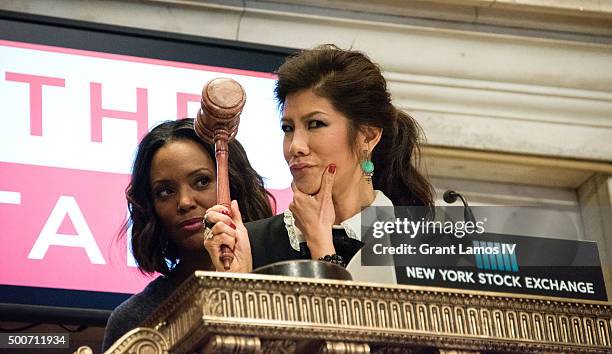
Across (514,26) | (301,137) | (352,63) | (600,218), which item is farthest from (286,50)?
(301,137)

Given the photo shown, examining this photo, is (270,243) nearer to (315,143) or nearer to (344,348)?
(315,143)

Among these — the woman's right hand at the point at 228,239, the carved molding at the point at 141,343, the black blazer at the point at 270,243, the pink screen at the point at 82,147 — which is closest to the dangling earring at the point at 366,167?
the black blazer at the point at 270,243

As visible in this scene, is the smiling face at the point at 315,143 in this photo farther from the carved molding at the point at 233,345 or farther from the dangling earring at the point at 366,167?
the carved molding at the point at 233,345

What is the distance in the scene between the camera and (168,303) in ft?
5.70

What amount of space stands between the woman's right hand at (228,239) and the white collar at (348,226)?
7.2 inches

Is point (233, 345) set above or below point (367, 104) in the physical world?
below

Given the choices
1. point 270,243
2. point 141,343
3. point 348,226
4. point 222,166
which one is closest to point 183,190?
point 270,243

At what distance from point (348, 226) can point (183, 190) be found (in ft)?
3.18

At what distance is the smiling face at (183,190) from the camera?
307 centimetres

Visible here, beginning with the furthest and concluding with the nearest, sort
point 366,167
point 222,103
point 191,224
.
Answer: point 191,224 → point 366,167 → point 222,103

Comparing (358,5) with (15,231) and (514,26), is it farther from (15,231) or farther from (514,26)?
(15,231)

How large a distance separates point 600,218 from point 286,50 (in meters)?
1.16

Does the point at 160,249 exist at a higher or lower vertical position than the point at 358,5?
lower

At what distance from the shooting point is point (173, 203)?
311 cm
